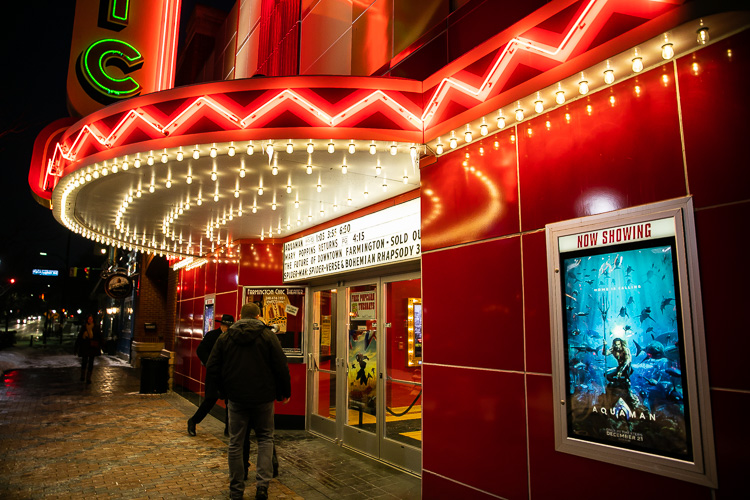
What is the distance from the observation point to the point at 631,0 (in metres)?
3.05

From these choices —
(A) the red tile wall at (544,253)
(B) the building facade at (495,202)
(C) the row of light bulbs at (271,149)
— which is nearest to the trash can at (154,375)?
(B) the building facade at (495,202)

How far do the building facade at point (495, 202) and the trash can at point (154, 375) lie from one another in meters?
5.63

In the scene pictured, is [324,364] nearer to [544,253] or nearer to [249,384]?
[249,384]

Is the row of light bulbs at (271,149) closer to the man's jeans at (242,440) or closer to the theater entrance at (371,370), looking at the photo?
the theater entrance at (371,370)

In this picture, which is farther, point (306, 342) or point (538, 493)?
point (306, 342)

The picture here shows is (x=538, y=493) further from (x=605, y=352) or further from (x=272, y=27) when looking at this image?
(x=272, y=27)

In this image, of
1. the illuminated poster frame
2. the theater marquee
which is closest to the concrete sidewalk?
the theater marquee

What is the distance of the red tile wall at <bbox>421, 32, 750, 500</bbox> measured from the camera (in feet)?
Answer: 9.29

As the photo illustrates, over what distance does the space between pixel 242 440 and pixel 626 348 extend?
149 inches

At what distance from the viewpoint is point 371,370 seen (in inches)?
284

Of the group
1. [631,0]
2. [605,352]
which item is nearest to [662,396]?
[605,352]

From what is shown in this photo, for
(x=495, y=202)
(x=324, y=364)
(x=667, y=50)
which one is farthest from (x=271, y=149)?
(x=324, y=364)

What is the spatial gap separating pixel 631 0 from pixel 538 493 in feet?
11.7

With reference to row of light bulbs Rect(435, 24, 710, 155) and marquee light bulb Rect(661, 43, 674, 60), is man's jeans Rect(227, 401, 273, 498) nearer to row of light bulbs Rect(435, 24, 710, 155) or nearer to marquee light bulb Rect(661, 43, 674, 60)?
row of light bulbs Rect(435, 24, 710, 155)
